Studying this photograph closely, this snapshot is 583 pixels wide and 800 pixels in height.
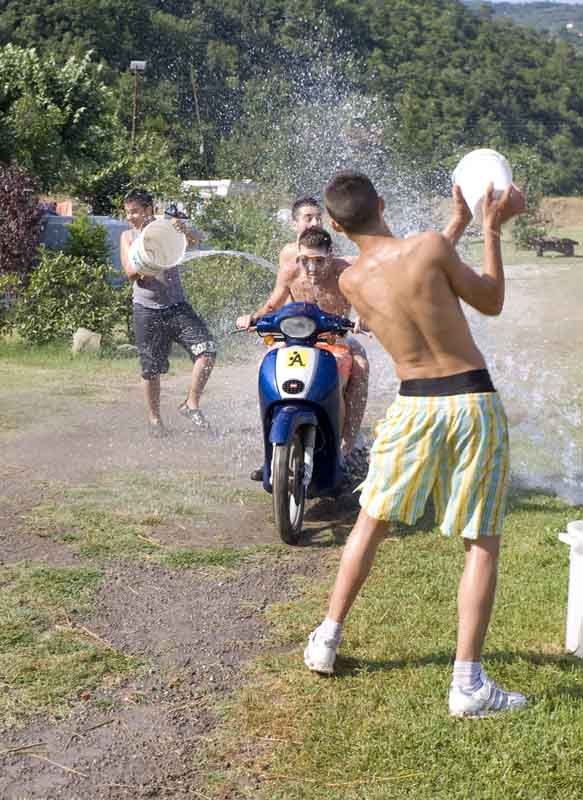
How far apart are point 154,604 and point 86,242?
982 centimetres

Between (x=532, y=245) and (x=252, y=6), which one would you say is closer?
(x=532, y=245)

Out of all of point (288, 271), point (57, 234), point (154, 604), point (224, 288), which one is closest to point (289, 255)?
point (288, 271)

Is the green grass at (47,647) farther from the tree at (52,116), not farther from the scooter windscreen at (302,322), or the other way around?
the tree at (52,116)

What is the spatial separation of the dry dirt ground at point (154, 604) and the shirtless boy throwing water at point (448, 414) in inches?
33.3

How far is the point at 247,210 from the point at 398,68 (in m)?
56.6

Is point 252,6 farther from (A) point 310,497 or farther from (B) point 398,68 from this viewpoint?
(A) point 310,497

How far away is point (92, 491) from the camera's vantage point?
258 inches

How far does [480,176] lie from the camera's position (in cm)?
353

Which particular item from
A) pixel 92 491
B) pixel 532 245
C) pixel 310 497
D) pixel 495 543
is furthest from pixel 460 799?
pixel 532 245

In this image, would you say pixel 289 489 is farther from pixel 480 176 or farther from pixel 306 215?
pixel 480 176

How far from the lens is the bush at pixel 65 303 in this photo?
12.7 m

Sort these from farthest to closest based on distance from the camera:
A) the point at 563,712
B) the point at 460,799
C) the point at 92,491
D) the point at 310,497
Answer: the point at 92,491 → the point at 310,497 → the point at 563,712 → the point at 460,799

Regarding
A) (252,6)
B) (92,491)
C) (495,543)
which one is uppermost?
(252,6)

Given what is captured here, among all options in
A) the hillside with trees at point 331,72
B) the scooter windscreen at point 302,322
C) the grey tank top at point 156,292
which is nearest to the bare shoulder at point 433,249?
the scooter windscreen at point 302,322
